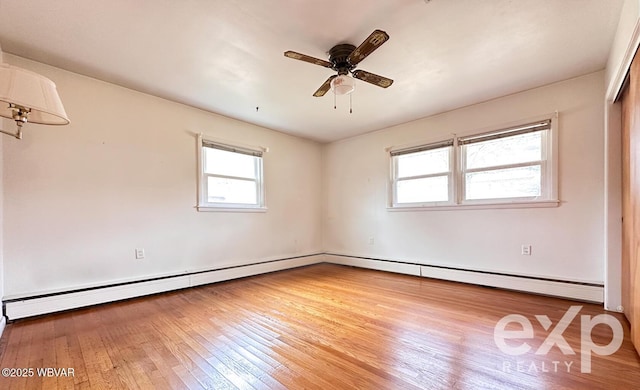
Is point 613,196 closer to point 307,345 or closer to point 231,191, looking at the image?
point 307,345

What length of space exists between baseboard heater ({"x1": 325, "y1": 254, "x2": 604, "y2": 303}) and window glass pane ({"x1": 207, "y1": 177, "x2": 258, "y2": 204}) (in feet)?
7.69

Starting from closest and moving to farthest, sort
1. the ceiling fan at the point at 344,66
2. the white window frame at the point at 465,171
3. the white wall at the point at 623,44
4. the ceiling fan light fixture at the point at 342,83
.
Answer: the white wall at the point at 623,44 → the ceiling fan at the point at 344,66 → the ceiling fan light fixture at the point at 342,83 → the white window frame at the point at 465,171

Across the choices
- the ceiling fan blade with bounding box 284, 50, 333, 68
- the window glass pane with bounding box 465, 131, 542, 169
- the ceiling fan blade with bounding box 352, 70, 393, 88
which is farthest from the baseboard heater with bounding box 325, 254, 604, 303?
the ceiling fan blade with bounding box 284, 50, 333, 68

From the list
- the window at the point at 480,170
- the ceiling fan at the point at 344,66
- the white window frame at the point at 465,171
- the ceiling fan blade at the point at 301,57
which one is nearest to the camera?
the ceiling fan blade at the point at 301,57

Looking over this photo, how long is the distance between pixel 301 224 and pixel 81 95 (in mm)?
3714

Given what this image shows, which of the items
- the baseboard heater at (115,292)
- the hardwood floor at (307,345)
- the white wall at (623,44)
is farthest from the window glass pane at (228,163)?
the white wall at (623,44)

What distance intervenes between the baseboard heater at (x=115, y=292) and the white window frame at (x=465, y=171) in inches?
108

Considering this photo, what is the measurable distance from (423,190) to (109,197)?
4.30 meters

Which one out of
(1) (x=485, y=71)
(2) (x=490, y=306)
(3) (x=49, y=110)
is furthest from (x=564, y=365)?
(3) (x=49, y=110)

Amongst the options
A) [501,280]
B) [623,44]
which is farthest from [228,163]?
[623,44]

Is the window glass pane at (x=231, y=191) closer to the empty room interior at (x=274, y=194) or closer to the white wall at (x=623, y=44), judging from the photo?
the empty room interior at (x=274, y=194)

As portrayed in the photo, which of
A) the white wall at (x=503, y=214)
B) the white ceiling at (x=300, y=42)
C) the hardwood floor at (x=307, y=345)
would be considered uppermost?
the white ceiling at (x=300, y=42)

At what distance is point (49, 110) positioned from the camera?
1660 mm

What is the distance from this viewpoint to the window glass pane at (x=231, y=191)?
4148mm
